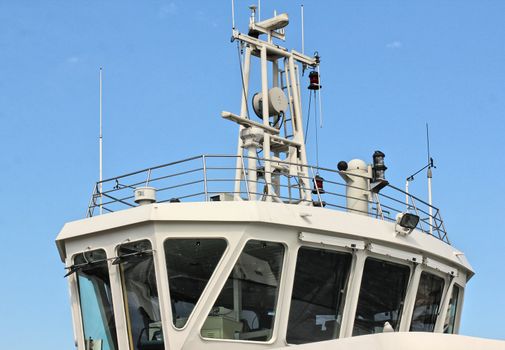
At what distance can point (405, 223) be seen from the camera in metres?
17.2

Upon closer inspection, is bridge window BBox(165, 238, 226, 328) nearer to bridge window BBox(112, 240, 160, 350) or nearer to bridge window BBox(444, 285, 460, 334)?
bridge window BBox(112, 240, 160, 350)

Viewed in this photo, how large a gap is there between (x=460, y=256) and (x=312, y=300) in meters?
3.92

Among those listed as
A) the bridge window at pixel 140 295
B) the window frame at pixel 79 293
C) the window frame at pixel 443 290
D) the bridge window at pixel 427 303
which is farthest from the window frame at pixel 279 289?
the bridge window at pixel 427 303

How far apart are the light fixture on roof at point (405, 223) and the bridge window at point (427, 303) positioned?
3.42 ft

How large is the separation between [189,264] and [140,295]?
1.02 metres

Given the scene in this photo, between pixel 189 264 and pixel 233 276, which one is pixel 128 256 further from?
pixel 233 276

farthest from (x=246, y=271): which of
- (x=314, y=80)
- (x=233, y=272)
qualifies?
(x=314, y=80)

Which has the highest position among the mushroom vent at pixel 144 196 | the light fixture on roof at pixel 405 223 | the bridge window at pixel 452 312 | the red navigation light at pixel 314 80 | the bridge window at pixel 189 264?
the red navigation light at pixel 314 80

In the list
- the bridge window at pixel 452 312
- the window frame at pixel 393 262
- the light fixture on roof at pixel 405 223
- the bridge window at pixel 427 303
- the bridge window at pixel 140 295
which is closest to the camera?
the bridge window at pixel 140 295

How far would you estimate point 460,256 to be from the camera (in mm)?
19031

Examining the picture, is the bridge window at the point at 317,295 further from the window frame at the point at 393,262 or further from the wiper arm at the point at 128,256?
the wiper arm at the point at 128,256

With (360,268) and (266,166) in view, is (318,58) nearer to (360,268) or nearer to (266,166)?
(266,166)

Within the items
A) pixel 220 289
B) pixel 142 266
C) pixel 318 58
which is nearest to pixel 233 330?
pixel 220 289

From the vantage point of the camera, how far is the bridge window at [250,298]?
1577cm
